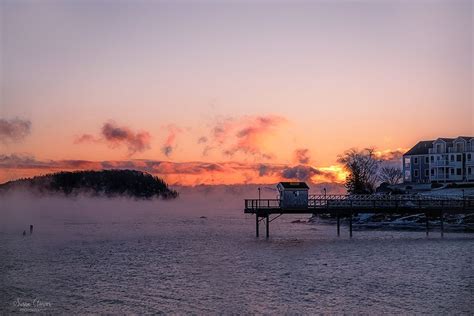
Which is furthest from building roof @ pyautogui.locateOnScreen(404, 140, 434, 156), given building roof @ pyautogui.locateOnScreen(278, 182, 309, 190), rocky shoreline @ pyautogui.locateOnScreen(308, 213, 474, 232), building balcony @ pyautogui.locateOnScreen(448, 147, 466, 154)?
building roof @ pyautogui.locateOnScreen(278, 182, 309, 190)

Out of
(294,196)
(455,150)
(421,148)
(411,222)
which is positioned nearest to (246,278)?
(294,196)

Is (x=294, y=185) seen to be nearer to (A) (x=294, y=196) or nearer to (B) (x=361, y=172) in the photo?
(A) (x=294, y=196)

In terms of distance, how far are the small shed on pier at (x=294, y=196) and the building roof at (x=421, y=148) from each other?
192ft

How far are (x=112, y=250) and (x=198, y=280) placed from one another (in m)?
26.3

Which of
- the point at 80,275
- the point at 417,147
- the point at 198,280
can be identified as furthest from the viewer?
the point at 417,147

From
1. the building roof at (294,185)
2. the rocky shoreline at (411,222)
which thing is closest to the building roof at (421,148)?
the rocky shoreline at (411,222)

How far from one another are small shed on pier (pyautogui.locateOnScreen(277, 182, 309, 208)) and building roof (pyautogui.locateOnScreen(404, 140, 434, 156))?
58550 millimetres

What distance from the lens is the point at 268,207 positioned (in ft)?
237

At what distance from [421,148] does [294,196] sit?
6260 centimetres

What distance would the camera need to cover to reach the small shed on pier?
72.9 metres

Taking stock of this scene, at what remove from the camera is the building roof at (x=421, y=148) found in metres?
124

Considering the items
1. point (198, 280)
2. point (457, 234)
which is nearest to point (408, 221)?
point (457, 234)

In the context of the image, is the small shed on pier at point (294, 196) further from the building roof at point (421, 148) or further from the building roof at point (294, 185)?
the building roof at point (421, 148)

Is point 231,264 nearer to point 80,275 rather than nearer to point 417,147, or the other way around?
point 80,275
